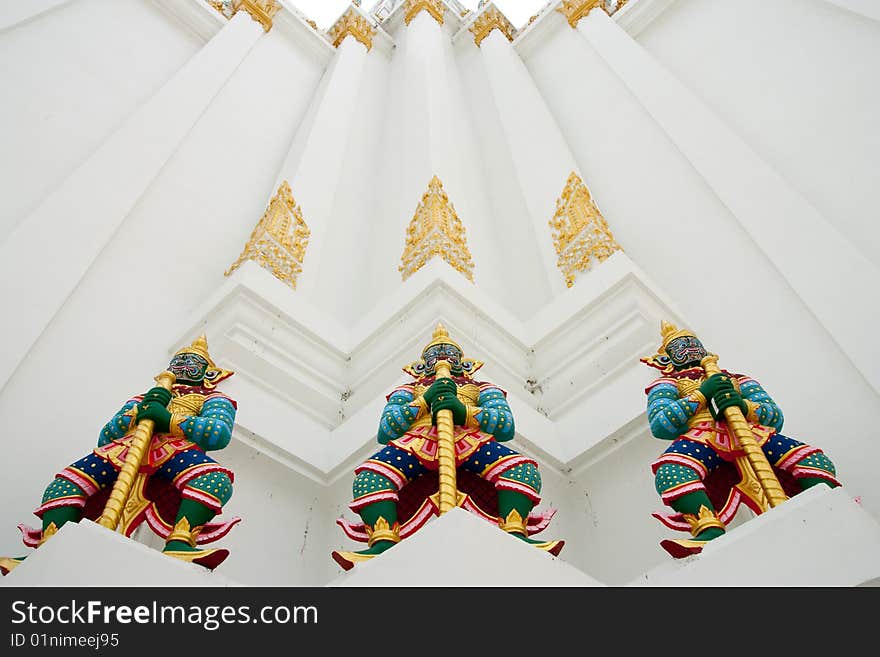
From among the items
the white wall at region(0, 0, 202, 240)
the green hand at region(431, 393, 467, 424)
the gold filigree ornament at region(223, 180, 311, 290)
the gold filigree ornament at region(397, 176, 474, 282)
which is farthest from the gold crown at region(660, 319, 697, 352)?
the white wall at region(0, 0, 202, 240)

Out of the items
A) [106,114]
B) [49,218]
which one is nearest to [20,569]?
[49,218]

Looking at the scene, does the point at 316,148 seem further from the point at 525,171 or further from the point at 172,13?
the point at 172,13

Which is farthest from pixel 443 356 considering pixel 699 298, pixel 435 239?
pixel 699 298

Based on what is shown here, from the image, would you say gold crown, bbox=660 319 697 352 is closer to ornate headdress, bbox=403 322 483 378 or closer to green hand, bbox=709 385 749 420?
green hand, bbox=709 385 749 420

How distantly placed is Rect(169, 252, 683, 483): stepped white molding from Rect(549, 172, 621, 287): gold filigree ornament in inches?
11.7

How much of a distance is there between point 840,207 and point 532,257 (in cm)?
170

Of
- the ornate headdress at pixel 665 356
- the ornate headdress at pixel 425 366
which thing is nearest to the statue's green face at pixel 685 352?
the ornate headdress at pixel 665 356

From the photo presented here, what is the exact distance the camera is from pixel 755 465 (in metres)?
1.97

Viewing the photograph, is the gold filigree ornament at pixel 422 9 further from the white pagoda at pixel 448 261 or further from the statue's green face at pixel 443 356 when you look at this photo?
the statue's green face at pixel 443 356

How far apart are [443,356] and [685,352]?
2.78 ft

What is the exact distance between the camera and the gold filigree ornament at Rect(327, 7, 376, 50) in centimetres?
834

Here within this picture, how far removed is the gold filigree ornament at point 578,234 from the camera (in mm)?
3936

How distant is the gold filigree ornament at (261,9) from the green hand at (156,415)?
20.8 feet

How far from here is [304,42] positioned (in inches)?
308
